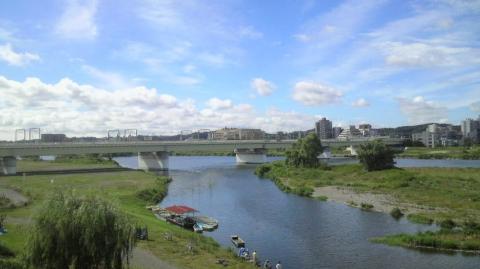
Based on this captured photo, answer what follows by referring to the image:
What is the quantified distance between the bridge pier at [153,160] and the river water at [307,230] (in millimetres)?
52395

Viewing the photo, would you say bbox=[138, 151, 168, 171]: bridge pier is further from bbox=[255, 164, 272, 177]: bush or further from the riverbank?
the riverbank

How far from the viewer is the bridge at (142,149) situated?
99.8 metres

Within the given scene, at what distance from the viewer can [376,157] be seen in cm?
9100

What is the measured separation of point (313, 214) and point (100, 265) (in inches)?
1399

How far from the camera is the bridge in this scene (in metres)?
99.8

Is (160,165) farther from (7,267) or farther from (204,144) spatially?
(7,267)

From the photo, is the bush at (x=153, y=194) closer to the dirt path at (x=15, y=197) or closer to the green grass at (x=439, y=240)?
the dirt path at (x=15, y=197)

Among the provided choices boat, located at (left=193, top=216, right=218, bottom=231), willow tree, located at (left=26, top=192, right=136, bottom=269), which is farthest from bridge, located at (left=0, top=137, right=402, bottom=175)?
willow tree, located at (left=26, top=192, right=136, bottom=269)

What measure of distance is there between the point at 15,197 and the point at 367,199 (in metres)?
46.8

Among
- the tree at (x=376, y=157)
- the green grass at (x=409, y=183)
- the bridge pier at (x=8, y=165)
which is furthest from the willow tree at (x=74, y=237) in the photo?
the bridge pier at (x=8, y=165)

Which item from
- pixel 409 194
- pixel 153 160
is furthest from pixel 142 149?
pixel 409 194

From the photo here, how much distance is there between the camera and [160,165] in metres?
126

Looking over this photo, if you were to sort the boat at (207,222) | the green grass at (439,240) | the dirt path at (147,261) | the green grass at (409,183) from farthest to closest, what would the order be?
1. the green grass at (409,183)
2. the boat at (207,222)
3. the green grass at (439,240)
4. the dirt path at (147,261)

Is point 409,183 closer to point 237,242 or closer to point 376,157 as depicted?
point 376,157
